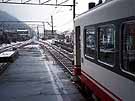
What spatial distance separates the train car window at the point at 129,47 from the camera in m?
5.76

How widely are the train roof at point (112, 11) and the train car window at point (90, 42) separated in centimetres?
28

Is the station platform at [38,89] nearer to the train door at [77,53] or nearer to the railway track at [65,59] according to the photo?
the train door at [77,53]

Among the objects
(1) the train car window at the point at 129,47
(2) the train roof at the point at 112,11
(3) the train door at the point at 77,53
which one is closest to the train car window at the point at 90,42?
(2) the train roof at the point at 112,11

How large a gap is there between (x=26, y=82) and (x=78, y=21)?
5.73 m

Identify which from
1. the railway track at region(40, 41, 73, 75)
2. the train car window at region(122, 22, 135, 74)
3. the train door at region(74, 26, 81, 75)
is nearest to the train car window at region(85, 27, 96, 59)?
the train door at region(74, 26, 81, 75)

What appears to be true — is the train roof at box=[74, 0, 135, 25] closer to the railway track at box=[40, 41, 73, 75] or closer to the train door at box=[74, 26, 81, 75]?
the train door at box=[74, 26, 81, 75]

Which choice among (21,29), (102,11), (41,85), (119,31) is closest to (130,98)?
(119,31)

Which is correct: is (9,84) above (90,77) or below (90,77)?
below

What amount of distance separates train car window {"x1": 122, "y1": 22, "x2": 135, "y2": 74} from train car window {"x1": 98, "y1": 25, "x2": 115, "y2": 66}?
2.56ft

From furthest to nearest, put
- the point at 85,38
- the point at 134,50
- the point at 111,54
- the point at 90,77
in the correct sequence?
the point at 85,38, the point at 90,77, the point at 111,54, the point at 134,50

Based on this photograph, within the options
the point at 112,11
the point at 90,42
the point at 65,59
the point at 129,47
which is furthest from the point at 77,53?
the point at 65,59

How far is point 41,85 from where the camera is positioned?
15.5 meters

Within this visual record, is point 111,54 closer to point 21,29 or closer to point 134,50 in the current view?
point 134,50

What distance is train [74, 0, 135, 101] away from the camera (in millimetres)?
5867
